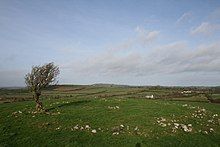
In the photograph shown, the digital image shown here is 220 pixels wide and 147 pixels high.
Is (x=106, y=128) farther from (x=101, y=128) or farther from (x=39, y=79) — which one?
(x=39, y=79)

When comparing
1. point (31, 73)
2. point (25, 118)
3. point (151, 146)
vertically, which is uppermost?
point (31, 73)

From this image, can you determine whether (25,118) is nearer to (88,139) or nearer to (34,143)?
(34,143)

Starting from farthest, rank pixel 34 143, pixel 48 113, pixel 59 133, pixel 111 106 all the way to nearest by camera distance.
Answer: pixel 111 106 < pixel 48 113 < pixel 59 133 < pixel 34 143

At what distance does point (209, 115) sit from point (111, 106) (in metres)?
14.6

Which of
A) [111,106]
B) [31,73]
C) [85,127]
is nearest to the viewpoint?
[85,127]

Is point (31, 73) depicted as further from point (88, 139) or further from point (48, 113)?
point (88, 139)

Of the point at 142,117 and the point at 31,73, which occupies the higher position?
the point at 31,73

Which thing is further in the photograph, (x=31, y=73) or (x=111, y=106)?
(x=111, y=106)

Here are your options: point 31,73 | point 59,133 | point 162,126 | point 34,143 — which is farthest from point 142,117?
point 31,73

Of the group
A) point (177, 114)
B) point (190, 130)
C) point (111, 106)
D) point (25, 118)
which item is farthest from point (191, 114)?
point (25, 118)

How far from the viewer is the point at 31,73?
A: 3516 cm

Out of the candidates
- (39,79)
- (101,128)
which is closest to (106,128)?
Result: (101,128)

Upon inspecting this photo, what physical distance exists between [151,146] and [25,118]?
15187 millimetres

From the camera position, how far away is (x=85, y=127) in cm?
2752
